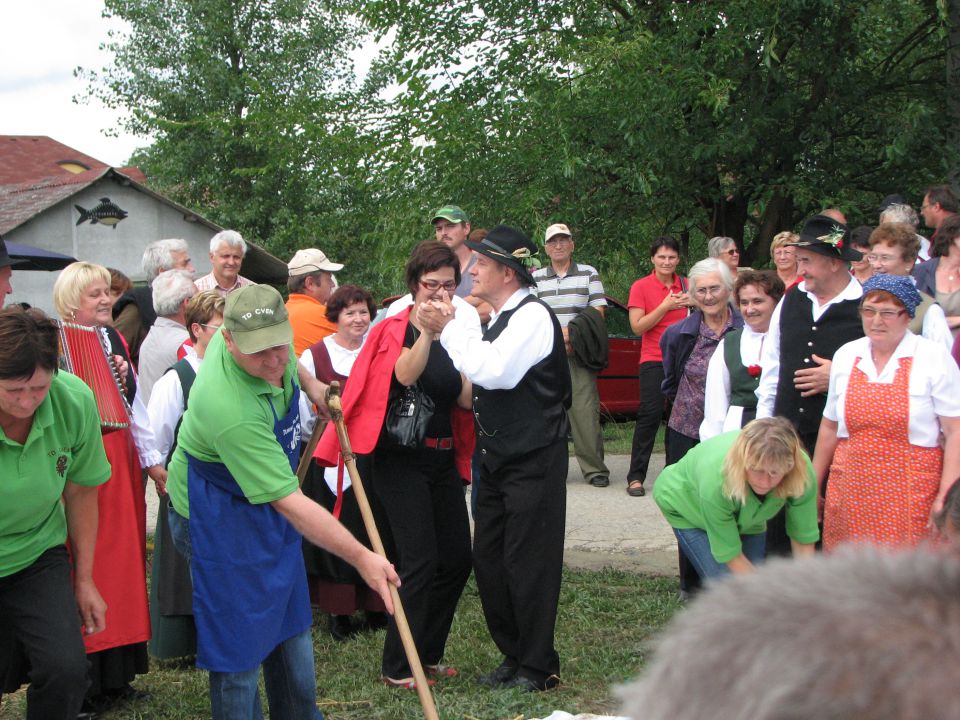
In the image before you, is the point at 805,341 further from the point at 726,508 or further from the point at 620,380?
the point at 620,380

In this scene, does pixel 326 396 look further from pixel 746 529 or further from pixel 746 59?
pixel 746 59

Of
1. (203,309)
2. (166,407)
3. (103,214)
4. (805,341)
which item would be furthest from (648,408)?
(103,214)

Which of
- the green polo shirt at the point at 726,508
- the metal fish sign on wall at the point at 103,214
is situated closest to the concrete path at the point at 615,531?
the green polo shirt at the point at 726,508

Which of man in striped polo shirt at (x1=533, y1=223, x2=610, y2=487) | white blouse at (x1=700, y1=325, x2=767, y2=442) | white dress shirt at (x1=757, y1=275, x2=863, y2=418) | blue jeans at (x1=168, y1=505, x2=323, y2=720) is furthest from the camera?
man in striped polo shirt at (x1=533, y1=223, x2=610, y2=487)

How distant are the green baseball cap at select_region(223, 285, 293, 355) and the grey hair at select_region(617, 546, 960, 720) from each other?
276 centimetres

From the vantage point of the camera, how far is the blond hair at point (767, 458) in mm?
4555

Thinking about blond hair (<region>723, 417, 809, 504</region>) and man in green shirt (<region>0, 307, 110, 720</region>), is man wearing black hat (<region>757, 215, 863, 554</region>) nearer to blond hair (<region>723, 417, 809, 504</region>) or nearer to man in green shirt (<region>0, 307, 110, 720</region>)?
blond hair (<region>723, 417, 809, 504</region>)

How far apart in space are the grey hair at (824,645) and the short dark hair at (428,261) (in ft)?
13.3

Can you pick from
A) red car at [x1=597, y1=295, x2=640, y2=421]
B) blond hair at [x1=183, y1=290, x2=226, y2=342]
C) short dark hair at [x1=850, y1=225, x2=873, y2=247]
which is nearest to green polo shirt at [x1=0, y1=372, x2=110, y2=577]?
blond hair at [x1=183, y1=290, x2=226, y2=342]

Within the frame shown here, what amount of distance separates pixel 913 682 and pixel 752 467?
392 cm

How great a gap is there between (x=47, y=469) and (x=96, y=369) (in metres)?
1.04

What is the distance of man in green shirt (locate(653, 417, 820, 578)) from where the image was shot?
4594mm

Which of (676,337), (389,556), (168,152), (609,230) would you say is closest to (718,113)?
(609,230)

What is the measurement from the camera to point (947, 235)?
5945 millimetres
